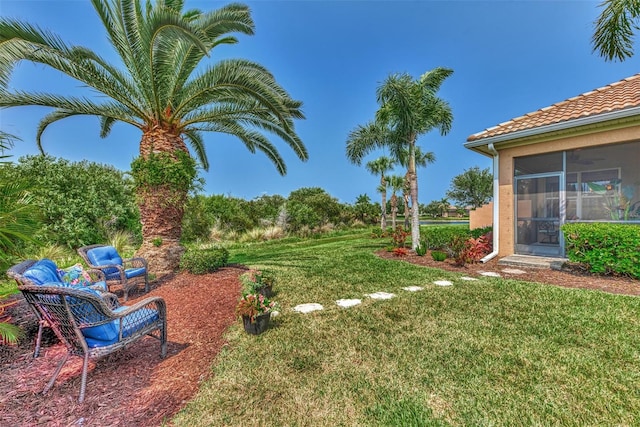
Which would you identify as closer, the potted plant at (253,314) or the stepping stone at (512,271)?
the potted plant at (253,314)

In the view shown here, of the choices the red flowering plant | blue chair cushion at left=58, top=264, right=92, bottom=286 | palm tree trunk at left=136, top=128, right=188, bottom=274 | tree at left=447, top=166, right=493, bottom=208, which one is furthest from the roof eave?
tree at left=447, top=166, right=493, bottom=208

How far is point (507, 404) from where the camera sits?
232cm

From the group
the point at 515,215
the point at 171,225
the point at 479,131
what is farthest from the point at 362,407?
the point at 479,131

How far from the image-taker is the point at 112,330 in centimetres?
288

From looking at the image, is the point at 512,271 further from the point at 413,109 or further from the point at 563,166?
the point at 413,109

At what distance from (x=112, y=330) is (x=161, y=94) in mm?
6297

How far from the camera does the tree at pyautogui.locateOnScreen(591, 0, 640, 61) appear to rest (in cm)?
638

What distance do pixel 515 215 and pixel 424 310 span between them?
5.98 meters

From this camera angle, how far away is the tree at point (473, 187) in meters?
32.5

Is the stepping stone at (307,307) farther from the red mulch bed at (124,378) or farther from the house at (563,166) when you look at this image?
the house at (563,166)

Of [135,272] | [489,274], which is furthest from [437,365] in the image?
[135,272]

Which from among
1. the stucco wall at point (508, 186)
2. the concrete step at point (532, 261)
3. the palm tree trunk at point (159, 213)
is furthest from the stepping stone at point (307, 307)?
the stucco wall at point (508, 186)

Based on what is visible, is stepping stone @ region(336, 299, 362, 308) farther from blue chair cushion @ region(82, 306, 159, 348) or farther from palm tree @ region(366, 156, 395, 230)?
palm tree @ region(366, 156, 395, 230)

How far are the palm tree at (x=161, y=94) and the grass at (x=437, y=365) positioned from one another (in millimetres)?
4658
